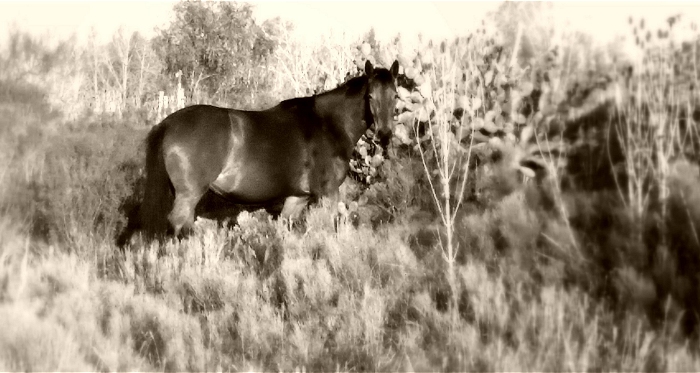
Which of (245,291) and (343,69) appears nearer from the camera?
(245,291)

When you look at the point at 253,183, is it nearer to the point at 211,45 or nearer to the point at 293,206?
the point at 293,206

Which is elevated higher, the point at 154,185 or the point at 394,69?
the point at 394,69

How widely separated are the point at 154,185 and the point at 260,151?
1081 millimetres

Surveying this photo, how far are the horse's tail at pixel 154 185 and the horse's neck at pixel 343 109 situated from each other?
1.79 m

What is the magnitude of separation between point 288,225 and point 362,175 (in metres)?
1.76

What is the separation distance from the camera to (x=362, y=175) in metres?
8.70

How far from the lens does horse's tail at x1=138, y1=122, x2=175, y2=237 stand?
6.21m

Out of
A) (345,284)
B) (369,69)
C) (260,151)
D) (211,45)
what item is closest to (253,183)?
(260,151)

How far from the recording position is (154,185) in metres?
6.22

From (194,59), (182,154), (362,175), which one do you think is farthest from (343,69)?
(194,59)

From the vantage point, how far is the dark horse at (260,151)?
6.22 m

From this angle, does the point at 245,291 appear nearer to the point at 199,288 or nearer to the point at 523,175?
the point at 199,288

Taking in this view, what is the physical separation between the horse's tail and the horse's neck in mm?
1792

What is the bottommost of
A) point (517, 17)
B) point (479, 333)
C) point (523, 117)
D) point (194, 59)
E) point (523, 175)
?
point (479, 333)
